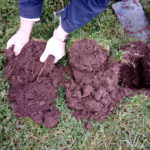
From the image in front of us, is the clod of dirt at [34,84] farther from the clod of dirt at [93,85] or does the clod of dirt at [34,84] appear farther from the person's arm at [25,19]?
the clod of dirt at [93,85]

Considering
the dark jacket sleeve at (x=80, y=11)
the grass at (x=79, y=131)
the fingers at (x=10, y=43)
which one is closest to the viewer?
the dark jacket sleeve at (x=80, y=11)

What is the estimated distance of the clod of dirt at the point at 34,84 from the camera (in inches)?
97.6

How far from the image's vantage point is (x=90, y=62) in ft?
8.00

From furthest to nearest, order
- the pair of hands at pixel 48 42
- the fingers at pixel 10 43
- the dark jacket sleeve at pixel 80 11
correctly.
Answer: the fingers at pixel 10 43
the pair of hands at pixel 48 42
the dark jacket sleeve at pixel 80 11

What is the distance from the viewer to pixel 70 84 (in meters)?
2.53

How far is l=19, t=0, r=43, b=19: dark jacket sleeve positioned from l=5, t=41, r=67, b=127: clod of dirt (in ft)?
1.07

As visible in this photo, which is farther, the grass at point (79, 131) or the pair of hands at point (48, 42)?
the pair of hands at point (48, 42)

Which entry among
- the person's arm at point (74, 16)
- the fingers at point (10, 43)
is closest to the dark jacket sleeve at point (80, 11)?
the person's arm at point (74, 16)

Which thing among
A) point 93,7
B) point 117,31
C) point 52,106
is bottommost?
point 52,106

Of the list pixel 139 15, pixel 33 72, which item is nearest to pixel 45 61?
pixel 33 72

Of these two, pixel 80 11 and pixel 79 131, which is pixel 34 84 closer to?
pixel 79 131

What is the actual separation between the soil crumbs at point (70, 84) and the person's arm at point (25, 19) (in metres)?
0.06

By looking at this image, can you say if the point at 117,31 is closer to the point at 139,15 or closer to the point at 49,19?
the point at 139,15

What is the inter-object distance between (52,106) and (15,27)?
3.25 ft
